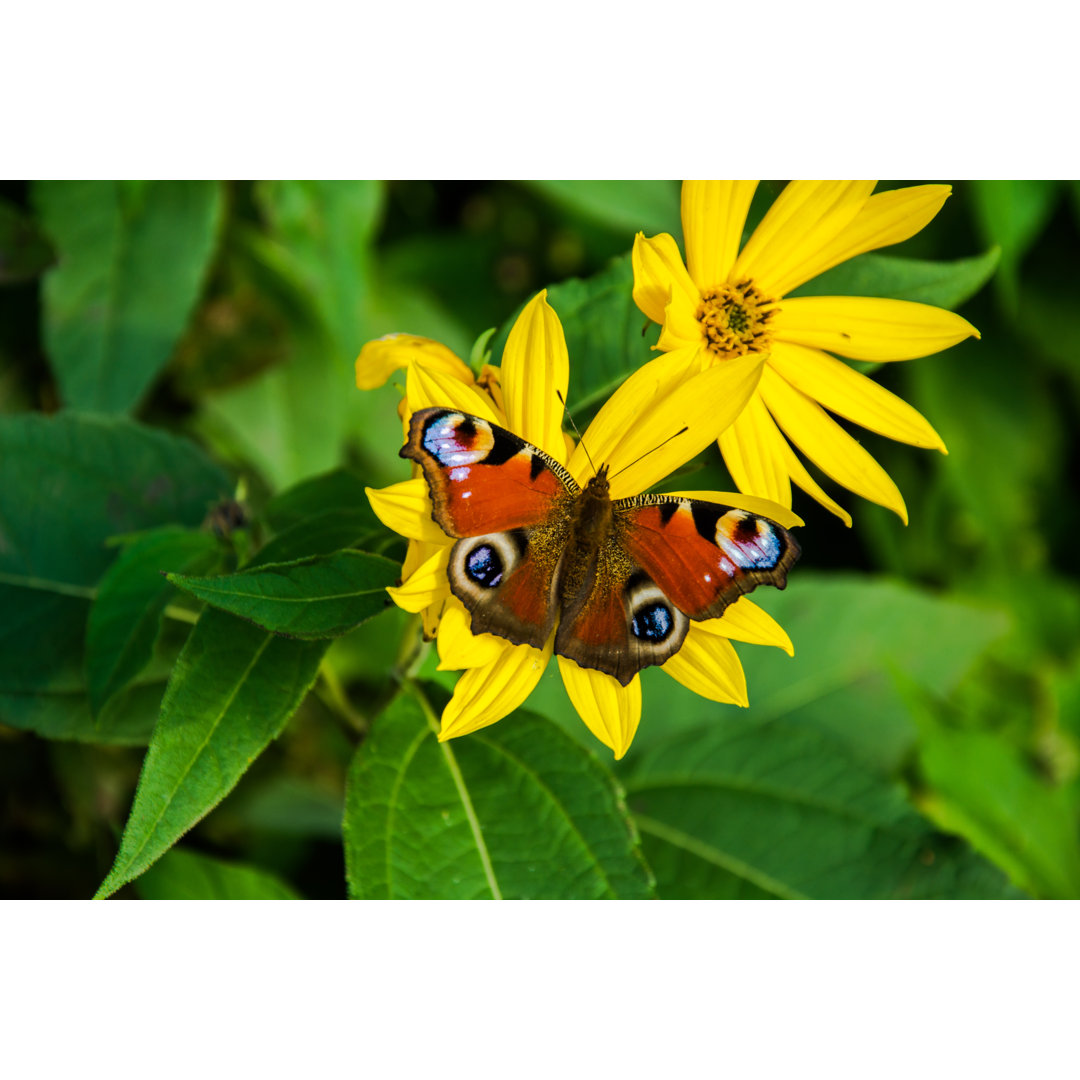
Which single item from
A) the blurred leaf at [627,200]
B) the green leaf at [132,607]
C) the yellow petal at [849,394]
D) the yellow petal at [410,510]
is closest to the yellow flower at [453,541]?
the yellow petal at [410,510]

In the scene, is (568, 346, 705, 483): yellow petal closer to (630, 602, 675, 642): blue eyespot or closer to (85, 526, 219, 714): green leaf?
(630, 602, 675, 642): blue eyespot

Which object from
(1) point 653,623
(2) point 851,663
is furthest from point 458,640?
(2) point 851,663

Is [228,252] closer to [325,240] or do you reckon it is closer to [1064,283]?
[325,240]

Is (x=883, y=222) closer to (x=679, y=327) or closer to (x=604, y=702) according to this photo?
(x=679, y=327)

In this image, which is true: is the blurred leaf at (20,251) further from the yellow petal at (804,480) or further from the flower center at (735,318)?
the yellow petal at (804,480)

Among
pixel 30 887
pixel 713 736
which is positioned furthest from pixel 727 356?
pixel 30 887
